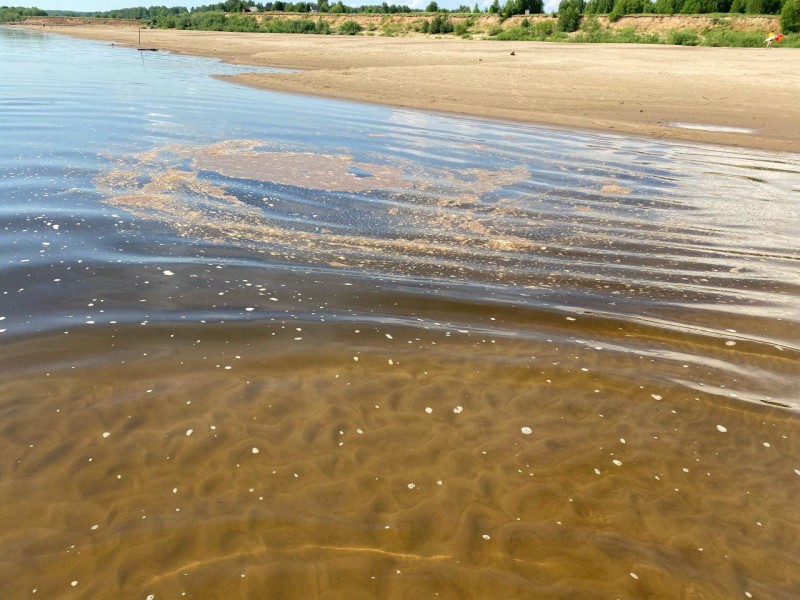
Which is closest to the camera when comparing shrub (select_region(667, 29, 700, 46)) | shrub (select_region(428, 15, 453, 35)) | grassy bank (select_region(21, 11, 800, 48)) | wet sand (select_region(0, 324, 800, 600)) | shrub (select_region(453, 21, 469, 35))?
wet sand (select_region(0, 324, 800, 600))

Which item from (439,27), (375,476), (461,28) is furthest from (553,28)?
(375,476)

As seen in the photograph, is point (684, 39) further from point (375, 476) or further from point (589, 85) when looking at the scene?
point (375, 476)

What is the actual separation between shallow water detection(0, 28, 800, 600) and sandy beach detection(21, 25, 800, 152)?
8.81m

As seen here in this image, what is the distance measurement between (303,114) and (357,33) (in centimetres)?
4630

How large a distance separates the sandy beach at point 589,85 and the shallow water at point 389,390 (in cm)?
881

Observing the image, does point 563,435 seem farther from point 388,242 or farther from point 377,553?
point 388,242

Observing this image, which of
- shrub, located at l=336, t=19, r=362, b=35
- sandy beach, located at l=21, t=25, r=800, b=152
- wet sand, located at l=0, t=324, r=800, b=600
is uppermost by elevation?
shrub, located at l=336, t=19, r=362, b=35

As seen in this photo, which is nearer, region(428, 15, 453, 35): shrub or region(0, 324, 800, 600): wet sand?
region(0, 324, 800, 600): wet sand

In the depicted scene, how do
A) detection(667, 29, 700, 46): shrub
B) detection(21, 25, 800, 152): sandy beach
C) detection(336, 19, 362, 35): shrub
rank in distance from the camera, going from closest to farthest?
detection(21, 25, 800, 152): sandy beach → detection(667, 29, 700, 46): shrub → detection(336, 19, 362, 35): shrub

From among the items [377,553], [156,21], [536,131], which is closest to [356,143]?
[536,131]

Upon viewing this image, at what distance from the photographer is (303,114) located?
50.6 ft

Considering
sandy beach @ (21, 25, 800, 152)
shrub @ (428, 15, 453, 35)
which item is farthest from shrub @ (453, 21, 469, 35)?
sandy beach @ (21, 25, 800, 152)

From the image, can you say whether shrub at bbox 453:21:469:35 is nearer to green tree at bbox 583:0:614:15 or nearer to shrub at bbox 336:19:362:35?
shrub at bbox 336:19:362:35

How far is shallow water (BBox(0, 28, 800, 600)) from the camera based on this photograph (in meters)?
2.89
